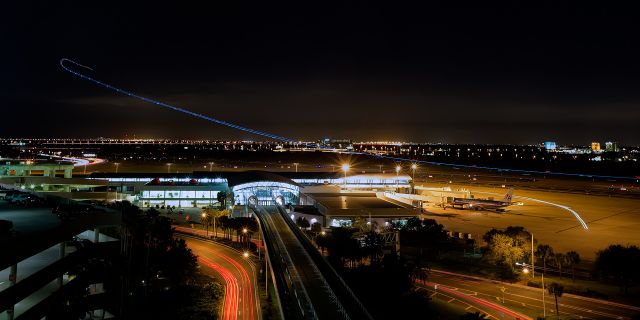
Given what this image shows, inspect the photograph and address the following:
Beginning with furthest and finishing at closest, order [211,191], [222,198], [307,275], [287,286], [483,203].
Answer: [211,191]
[483,203]
[222,198]
[307,275]
[287,286]

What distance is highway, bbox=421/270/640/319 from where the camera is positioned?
20700 millimetres


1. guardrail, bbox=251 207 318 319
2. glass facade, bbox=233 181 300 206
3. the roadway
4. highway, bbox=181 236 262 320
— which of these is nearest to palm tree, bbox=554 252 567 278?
the roadway

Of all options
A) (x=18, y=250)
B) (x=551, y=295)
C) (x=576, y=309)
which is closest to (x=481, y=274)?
(x=551, y=295)

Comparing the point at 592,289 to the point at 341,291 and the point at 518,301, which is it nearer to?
the point at 518,301

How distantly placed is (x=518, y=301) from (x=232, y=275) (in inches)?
631

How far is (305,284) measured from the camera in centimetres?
2036

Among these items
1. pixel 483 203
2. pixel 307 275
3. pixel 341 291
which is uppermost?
pixel 483 203

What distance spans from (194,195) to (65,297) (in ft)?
126

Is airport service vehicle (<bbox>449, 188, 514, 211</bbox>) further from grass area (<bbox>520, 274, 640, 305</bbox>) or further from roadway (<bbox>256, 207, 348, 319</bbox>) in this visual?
grass area (<bbox>520, 274, 640, 305</bbox>)

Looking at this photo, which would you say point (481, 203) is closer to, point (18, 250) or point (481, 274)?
point (481, 274)

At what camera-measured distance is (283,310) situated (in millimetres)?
16859

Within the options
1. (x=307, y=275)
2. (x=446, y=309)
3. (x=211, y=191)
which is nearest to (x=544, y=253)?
(x=446, y=309)

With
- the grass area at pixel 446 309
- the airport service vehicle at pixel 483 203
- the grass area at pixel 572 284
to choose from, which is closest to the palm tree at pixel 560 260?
the grass area at pixel 572 284

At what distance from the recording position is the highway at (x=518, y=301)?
2070cm
